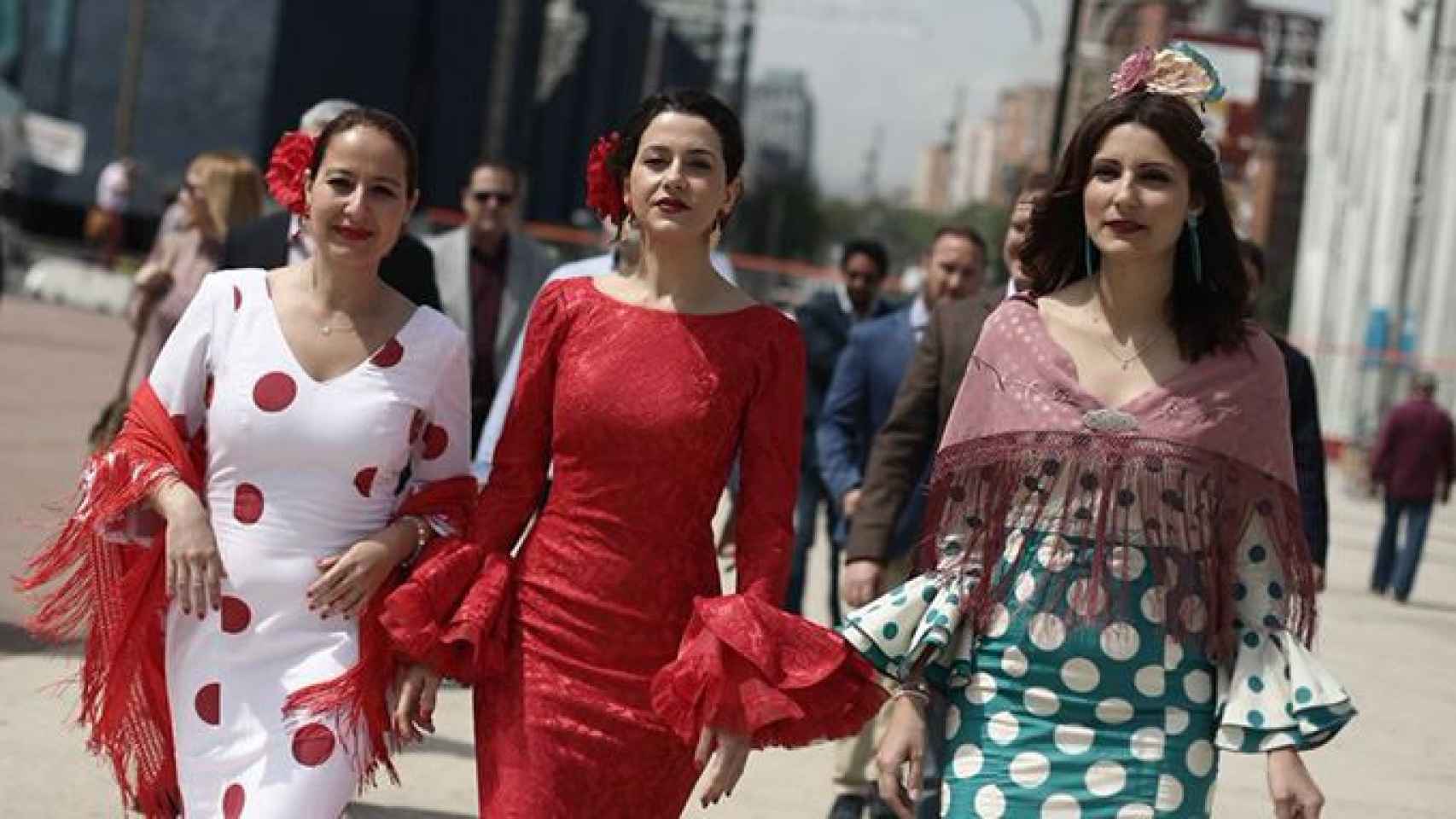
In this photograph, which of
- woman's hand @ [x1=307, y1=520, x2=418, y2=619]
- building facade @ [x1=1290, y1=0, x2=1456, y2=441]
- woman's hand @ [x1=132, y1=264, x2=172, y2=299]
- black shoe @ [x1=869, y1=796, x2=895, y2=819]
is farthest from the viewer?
building facade @ [x1=1290, y1=0, x2=1456, y2=441]

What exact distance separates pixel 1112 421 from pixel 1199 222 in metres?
0.41

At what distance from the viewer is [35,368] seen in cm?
2428

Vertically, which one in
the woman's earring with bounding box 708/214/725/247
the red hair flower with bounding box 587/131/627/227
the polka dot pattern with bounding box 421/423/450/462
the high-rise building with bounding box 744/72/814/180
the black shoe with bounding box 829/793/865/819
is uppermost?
the high-rise building with bounding box 744/72/814/180

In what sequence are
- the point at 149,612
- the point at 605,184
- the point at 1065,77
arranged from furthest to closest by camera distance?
the point at 1065,77, the point at 605,184, the point at 149,612

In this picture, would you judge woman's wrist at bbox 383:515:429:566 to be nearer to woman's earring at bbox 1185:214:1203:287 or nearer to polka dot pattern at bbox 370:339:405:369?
polka dot pattern at bbox 370:339:405:369

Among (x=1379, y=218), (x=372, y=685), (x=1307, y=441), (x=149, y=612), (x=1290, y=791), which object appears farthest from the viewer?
(x=1379, y=218)

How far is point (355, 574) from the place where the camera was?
547cm

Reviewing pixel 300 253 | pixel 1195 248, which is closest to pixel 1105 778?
pixel 1195 248

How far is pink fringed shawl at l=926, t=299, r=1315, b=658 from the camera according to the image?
4.78 meters

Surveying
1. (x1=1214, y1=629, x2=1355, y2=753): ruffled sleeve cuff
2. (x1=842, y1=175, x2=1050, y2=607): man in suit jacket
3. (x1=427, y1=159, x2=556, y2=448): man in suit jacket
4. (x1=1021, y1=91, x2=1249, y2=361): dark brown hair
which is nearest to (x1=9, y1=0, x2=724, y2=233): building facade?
(x1=427, y1=159, x2=556, y2=448): man in suit jacket

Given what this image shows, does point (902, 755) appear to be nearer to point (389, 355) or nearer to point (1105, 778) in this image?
point (1105, 778)

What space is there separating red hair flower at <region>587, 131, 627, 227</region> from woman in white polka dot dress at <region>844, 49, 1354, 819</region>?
1121 millimetres

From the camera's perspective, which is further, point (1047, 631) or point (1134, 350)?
point (1134, 350)

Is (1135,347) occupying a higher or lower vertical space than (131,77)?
lower
